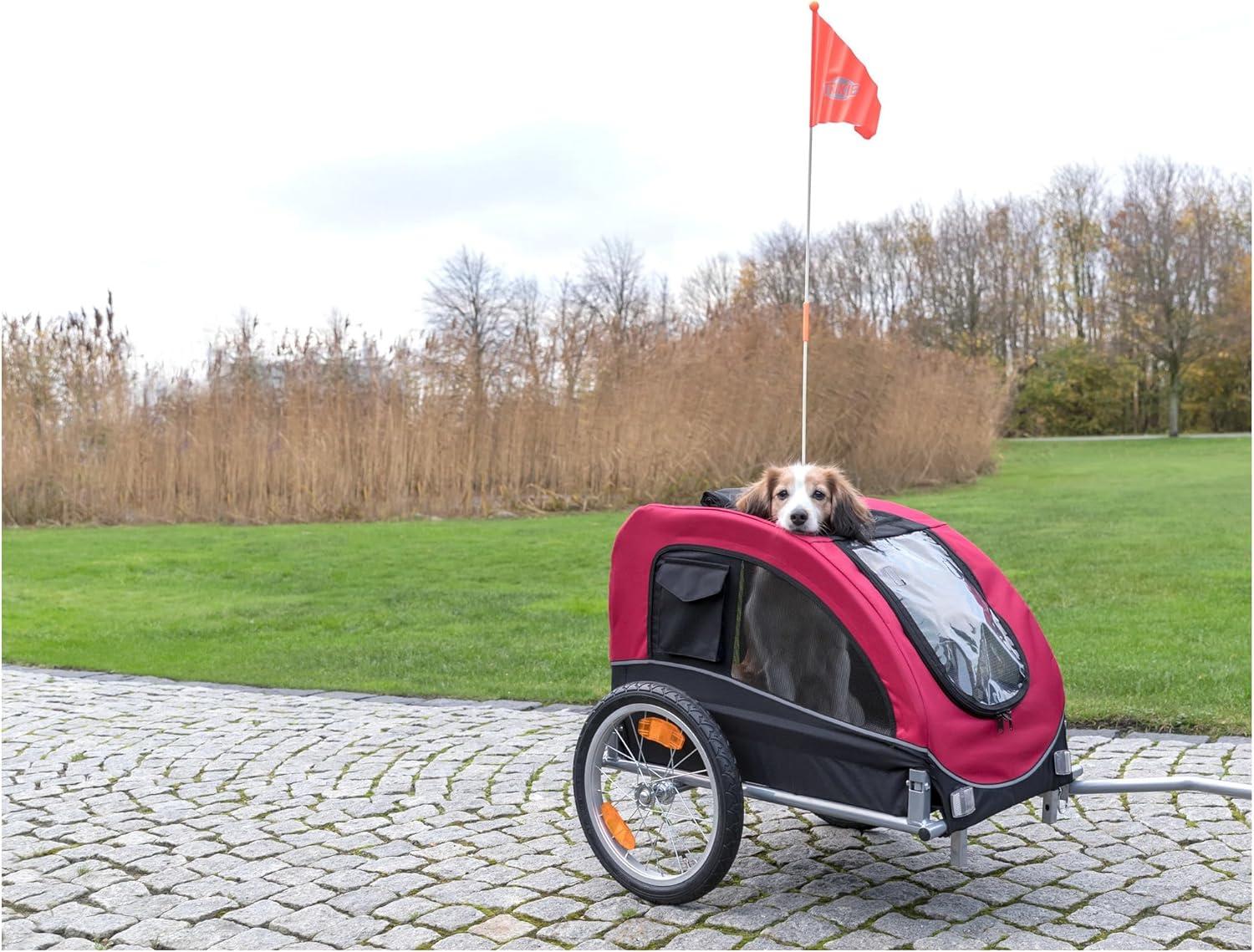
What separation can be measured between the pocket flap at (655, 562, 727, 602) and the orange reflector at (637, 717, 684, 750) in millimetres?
401

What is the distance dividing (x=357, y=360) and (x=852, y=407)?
758 cm

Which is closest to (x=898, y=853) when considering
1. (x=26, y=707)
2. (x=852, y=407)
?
(x=26, y=707)

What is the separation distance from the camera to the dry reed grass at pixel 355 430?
16.2 m

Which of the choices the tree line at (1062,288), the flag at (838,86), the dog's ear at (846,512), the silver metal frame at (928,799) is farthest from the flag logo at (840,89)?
the tree line at (1062,288)

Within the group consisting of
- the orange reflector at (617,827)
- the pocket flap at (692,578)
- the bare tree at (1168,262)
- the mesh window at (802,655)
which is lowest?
the orange reflector at (617,827)

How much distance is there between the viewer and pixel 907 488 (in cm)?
2023

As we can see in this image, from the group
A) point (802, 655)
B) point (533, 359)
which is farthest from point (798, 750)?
point (533, 359)

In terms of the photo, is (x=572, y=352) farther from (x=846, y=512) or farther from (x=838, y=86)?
(x=846, y=512)

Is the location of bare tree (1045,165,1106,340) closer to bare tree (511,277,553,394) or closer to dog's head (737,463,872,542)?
bare tree (511,277,553,394)

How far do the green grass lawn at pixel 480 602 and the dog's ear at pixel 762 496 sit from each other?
2.76 meters

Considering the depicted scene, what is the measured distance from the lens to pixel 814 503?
12.2 feet

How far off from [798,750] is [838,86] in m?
5.25

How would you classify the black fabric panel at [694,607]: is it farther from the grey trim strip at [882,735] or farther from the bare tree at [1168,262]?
the bare tree at [1168,262]

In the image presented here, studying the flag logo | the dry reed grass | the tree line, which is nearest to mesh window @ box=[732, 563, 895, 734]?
the flag logo
